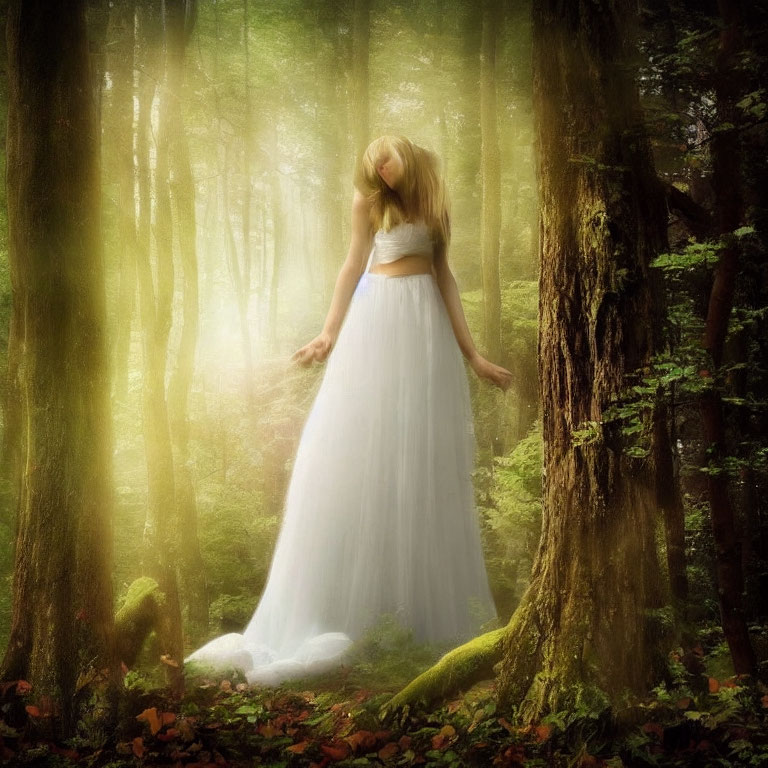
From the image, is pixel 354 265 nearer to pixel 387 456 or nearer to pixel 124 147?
pixel 387 456

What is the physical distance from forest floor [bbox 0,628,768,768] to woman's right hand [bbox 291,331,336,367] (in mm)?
1710

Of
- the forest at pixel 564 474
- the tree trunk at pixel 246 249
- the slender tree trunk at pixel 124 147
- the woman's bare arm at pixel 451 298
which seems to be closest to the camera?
the forest at pixel 564 474

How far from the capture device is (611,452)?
3123mm

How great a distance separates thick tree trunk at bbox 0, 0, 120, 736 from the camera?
11.2 ft

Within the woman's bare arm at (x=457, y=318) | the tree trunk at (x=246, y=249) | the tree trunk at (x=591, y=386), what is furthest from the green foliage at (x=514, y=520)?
the tree trunk at (x=246, y=249)

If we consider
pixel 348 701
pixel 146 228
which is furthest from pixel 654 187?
pixel 146 228

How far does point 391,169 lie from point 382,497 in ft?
6.38

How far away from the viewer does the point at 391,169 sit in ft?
13.8

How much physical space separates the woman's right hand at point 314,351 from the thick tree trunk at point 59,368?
3.45 feet

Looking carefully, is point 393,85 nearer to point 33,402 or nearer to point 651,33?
point 651,33

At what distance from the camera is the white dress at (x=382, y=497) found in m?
4.08

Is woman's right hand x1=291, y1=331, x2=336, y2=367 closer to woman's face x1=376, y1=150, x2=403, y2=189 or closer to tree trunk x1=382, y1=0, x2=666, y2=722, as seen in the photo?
woman's face x1=376, y1=150, x2=403, y2=189

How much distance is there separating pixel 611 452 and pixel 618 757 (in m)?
1.24

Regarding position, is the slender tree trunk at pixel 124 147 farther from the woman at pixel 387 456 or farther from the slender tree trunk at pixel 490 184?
the slender tree trunk at pixel 490 184
